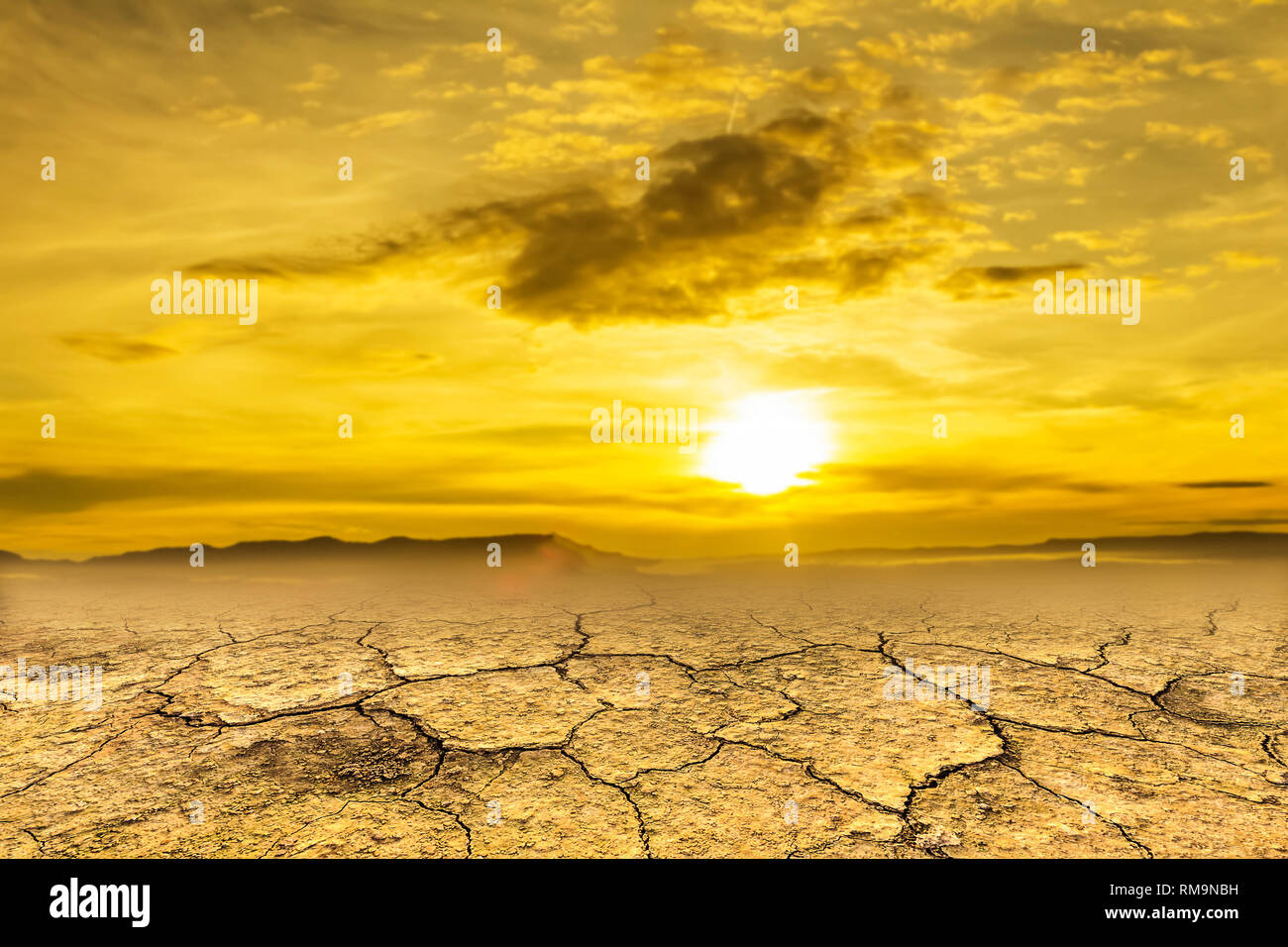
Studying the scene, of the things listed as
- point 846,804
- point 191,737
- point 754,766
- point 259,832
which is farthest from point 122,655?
point 846,804

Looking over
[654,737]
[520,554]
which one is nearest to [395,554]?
[520,554]

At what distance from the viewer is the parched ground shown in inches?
80.8

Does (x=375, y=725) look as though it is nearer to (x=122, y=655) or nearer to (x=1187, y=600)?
(x=122, y=655)

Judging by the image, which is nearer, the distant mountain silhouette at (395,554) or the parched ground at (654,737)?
the parched ground at (654,737)

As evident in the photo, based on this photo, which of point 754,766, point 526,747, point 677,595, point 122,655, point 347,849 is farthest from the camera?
point 677,595

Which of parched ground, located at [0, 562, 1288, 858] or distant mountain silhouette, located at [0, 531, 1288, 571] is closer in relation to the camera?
parched ground, located at [0, 562, 1288, 858]

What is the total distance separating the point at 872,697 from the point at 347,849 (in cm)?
240

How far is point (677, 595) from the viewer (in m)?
6.44

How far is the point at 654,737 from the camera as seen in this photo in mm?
2770

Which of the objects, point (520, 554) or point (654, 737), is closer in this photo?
point (654, 737)

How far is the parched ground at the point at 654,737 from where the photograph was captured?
6.73 feet

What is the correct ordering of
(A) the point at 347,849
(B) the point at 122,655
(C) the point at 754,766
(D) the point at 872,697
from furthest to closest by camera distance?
(B) the point at 122,655 → (D) the point at 872,697 → (C) the point at 754,766 → (A) the point at 347,849

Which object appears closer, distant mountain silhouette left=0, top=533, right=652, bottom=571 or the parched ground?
the parched ground

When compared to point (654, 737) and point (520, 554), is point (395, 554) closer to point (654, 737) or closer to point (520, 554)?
point (520, 554)
